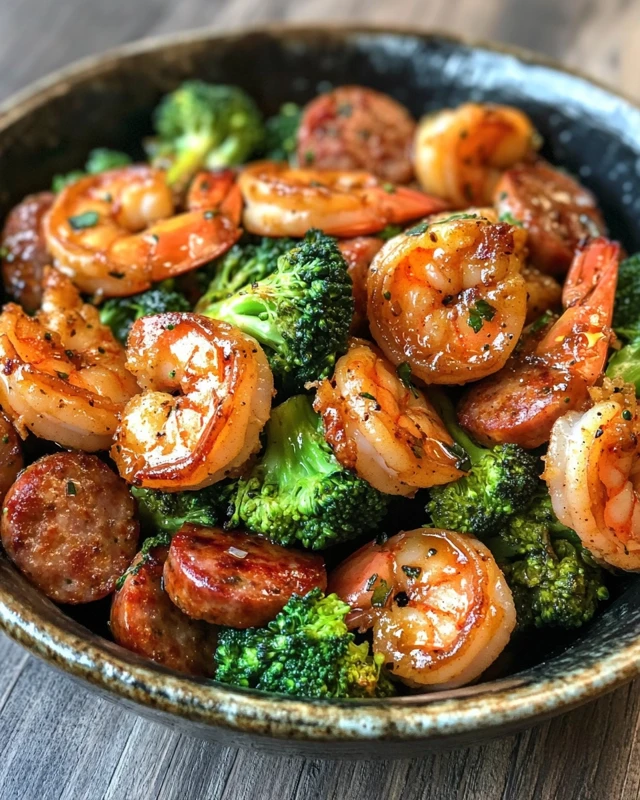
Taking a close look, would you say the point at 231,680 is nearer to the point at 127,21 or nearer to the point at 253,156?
the point at 253,156

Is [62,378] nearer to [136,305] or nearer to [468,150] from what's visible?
[136,305]

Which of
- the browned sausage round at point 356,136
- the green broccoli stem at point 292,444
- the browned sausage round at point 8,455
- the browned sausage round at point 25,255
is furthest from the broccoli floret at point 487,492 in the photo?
the browned sausage round at point 25,255

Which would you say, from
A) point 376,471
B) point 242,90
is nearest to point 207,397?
point 376,471

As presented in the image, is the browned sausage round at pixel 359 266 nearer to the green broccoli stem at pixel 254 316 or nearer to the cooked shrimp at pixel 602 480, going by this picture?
the green broccoli stem at pixel 254 316

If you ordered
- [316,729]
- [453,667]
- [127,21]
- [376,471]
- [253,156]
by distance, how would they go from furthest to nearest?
[127,21] → [253,156] → [376,471] → [453,667] → [316,729]

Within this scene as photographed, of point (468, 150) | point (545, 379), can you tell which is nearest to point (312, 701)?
point (545, 379)

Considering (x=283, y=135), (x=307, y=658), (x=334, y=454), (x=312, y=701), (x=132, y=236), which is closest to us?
(x=312, y=701)
